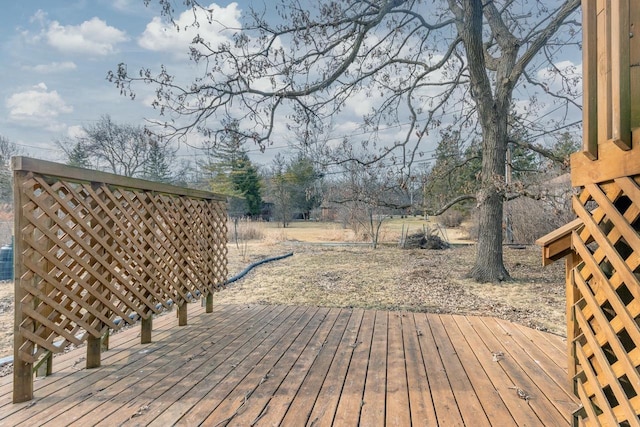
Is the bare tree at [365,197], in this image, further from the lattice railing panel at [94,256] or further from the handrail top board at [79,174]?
the handrail top board at [79,174]

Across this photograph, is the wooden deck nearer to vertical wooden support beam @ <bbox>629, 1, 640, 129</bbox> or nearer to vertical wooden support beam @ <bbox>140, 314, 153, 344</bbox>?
vertical wooden support beam @ <bbox>140, 314, 153, 344</bbox>

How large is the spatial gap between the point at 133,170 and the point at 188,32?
18.9 meters

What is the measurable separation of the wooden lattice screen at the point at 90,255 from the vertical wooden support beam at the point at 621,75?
2.61m

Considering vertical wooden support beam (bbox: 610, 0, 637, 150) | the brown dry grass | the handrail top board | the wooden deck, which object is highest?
vertical wooden support beam (bbox: 610, 0, 637, 150)

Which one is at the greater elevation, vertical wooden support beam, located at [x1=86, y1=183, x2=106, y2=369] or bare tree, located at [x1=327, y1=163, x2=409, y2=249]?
bare tree, located at [x1=327, y1=163, x2=409, y2=249]

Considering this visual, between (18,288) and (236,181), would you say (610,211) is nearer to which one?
(18,288)

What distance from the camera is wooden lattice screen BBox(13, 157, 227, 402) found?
72.2 inches

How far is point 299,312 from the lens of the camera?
381 cm

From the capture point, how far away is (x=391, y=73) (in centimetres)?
721

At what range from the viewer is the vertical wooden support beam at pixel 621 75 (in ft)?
3.89

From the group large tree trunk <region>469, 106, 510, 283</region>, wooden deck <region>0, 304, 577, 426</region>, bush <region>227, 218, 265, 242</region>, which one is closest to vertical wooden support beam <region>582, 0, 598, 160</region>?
wooden deck <region>0, 304, 577, 426</region>

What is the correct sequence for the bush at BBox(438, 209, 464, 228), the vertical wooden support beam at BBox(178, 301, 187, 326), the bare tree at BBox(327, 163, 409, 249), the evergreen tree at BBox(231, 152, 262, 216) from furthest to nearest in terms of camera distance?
the evergreen tree at BBox(231, 152, 262, 216) → the bush at BBox(438, 209, 464, 228) → the bare tree at BBox(327, 163, 409, 249) → the vertical wooden support beam at BBox(178, 301, 187, 326)

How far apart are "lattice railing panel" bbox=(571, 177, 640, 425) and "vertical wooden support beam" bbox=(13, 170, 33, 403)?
8.69 feet

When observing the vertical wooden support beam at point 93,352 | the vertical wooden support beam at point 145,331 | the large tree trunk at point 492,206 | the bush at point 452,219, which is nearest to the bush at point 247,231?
the large tree trunk at point 492,206
